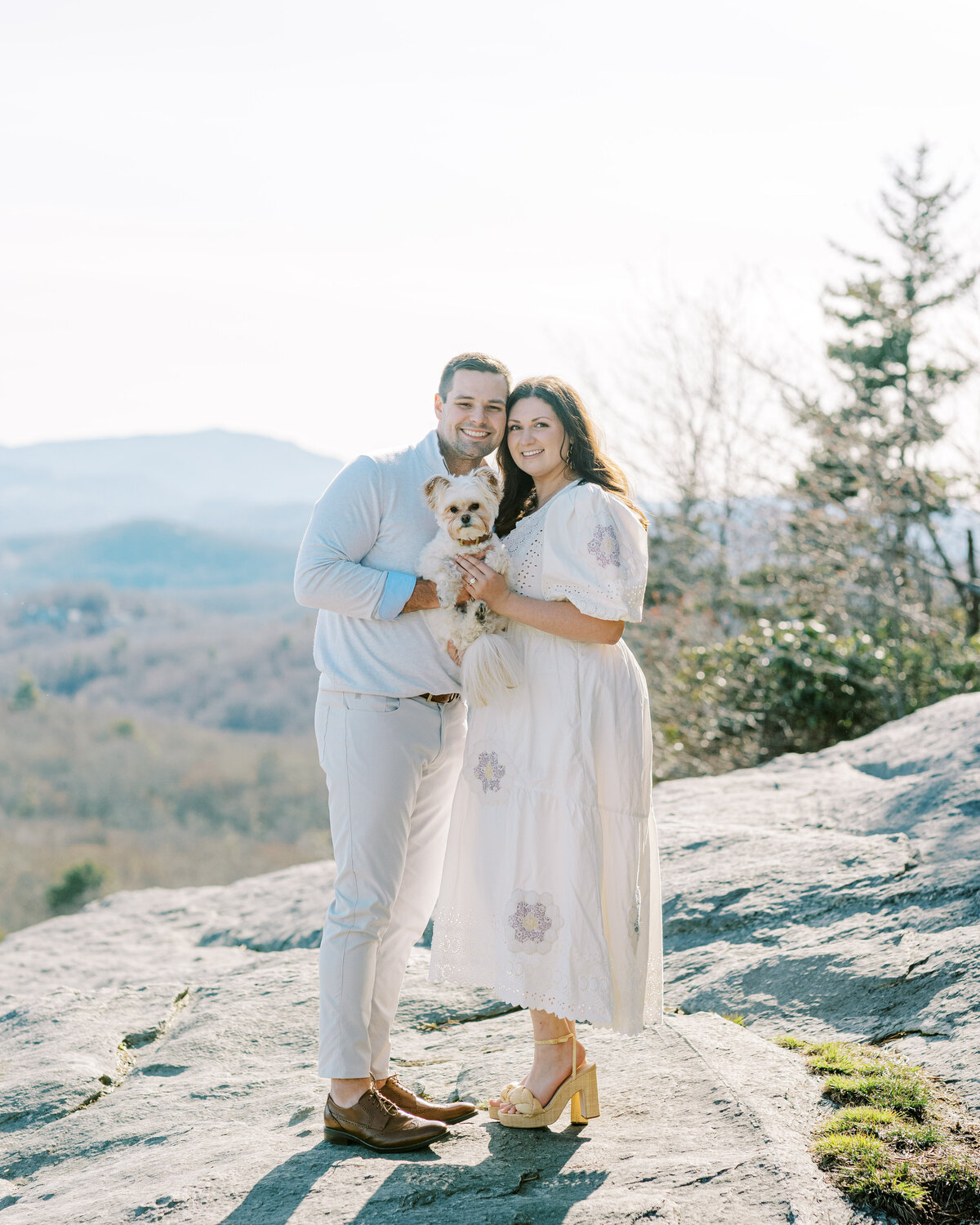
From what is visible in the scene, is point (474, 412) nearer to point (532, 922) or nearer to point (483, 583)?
point (483, 583)

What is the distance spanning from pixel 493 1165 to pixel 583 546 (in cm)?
167

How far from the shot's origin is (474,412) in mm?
3057

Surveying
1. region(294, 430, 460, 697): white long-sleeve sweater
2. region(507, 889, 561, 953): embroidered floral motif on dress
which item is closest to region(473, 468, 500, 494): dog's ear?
region(294, 430, 460, 697): white long-sleeve sweater

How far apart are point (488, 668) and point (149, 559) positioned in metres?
65.2

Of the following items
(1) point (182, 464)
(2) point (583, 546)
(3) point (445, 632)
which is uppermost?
(1) point (182, 464)

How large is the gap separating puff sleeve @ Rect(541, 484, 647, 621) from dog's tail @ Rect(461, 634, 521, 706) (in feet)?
0.70

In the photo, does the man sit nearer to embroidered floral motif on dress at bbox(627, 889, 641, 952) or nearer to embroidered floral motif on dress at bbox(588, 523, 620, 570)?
embroidered floral motif on dress at bbox(588, 523, 620, 570)

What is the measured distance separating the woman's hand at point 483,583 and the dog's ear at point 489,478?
0.77ft

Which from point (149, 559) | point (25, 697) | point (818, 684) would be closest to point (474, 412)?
point (818, 684)

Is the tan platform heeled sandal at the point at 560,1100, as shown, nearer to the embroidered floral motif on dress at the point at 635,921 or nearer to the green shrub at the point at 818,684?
the embroidered floral motif on dress at the point at 635,921

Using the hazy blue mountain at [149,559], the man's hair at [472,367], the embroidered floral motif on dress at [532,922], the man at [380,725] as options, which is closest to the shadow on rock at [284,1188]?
the man at [380,725]

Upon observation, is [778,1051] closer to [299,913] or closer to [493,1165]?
[493,1165]

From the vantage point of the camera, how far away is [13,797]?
141ft

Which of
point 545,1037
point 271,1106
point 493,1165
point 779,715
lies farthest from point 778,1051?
point 779,715
